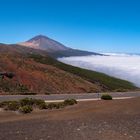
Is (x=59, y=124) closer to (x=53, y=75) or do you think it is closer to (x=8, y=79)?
(x=8, y=79)

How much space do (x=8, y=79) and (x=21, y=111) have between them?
47409mm

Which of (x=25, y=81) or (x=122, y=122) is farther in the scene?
(x=25, y=81)

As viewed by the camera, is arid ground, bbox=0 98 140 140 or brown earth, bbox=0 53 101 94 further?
brown earth, bbox=0 53 101 94

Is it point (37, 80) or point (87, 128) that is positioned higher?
point (87, 128)

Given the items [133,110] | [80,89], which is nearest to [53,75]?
[80,89]

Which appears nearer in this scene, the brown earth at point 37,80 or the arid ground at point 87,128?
the arid ground at point 87,128

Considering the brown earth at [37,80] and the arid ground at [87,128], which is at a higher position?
the arid ground at [87,128]

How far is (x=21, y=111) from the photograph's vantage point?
2794cm

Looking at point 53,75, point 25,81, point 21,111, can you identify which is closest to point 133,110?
point 21,111

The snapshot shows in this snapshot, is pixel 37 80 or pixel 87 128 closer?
pixel 87 128

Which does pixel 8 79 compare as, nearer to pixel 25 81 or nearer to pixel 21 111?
pixel 25 81

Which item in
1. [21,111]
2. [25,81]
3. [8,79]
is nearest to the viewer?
[21,111]

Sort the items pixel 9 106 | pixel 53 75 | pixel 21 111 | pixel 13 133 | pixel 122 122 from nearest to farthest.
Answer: pixel 13 133 < pixel 122 122 < pixel 21 111 < pixel 9 106 < pixel 53 75

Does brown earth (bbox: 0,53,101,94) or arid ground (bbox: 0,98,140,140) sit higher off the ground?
arid ground (bbox: 0,98,140,140)
